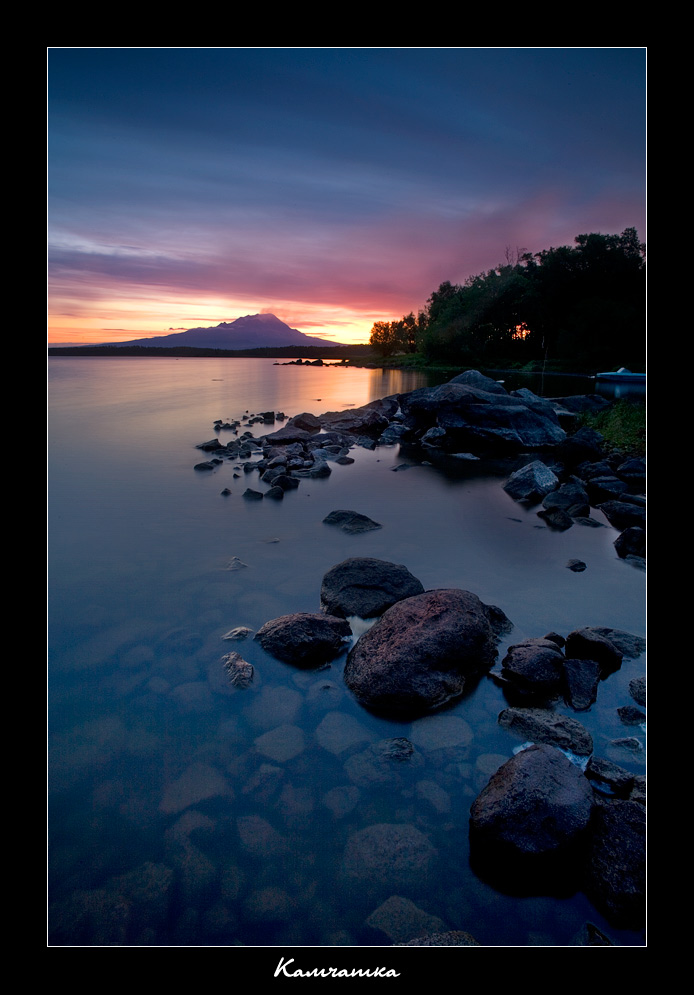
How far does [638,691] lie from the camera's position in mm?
Result: 4379

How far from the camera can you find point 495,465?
51.7 ft

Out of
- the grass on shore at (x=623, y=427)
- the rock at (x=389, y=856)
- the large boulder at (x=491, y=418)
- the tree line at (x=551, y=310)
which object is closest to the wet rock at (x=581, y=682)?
the rock at (x=389, y=856)

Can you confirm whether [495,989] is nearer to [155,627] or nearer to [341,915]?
[341,915]

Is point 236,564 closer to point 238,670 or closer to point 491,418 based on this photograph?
point 238,670

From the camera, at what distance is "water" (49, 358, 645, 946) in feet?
8.95

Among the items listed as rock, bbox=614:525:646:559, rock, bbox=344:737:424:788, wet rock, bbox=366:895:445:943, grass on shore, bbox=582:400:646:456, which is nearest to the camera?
wet rock, bbox=366:895:445:943

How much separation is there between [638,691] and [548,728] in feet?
3.63

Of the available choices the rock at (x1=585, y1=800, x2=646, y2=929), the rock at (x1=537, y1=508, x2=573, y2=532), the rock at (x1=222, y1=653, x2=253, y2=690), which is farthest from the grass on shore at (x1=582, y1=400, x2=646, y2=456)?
the rock at (x1=222, y1=653, x2=253, y2=690)

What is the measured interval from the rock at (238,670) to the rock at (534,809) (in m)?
2.23

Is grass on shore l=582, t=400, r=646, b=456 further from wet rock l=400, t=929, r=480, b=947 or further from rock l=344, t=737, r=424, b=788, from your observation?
wet rock l=400, t=929, r=480, b=947

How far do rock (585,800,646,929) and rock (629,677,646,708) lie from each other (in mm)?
1444

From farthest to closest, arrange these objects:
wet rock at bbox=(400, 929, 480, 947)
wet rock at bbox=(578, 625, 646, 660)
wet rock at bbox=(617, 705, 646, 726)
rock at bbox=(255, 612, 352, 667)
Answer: wet rock at bbox=(578, 625, 646, 660) < rock at bbox=(255, 612, 352, 667) < wet rock at bbox=(617, 705, 646, 726) < wet rock at bbox=(400, 929, 480, 947)

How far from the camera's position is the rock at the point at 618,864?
2619 millimetres
